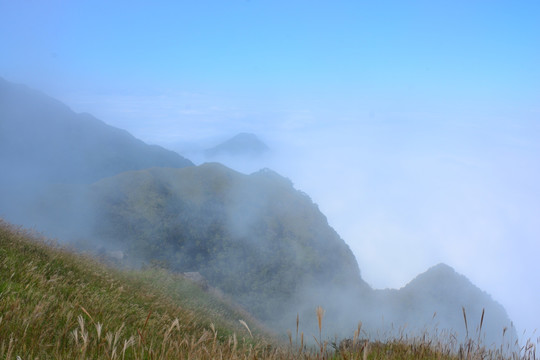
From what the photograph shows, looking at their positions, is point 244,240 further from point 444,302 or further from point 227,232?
point 444,302

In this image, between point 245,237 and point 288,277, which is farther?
point 245,237

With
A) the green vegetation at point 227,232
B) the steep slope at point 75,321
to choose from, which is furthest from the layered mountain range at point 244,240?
the steep slope at point 75,321

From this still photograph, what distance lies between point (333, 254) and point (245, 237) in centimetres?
2463

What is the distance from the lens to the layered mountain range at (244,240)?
74938 mm

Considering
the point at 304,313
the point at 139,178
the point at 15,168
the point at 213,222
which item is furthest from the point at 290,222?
the point at 15,168

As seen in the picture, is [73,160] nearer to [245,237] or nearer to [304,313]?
[245,237]

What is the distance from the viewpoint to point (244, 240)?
3467 inches

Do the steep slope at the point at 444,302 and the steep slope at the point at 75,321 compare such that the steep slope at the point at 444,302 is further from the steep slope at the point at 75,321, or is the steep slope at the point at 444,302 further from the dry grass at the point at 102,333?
the steep slope at the point at 75,321

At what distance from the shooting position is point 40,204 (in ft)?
277

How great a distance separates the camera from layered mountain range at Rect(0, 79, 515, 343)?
74938 millimetres

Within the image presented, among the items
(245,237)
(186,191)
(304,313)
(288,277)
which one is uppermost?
(186,191)

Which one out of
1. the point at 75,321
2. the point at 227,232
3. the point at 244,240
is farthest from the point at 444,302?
the point at 75,321

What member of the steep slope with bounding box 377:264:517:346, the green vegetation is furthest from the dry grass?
the steep slope with bounding box 377:264:517:346

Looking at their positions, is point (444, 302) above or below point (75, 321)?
below
